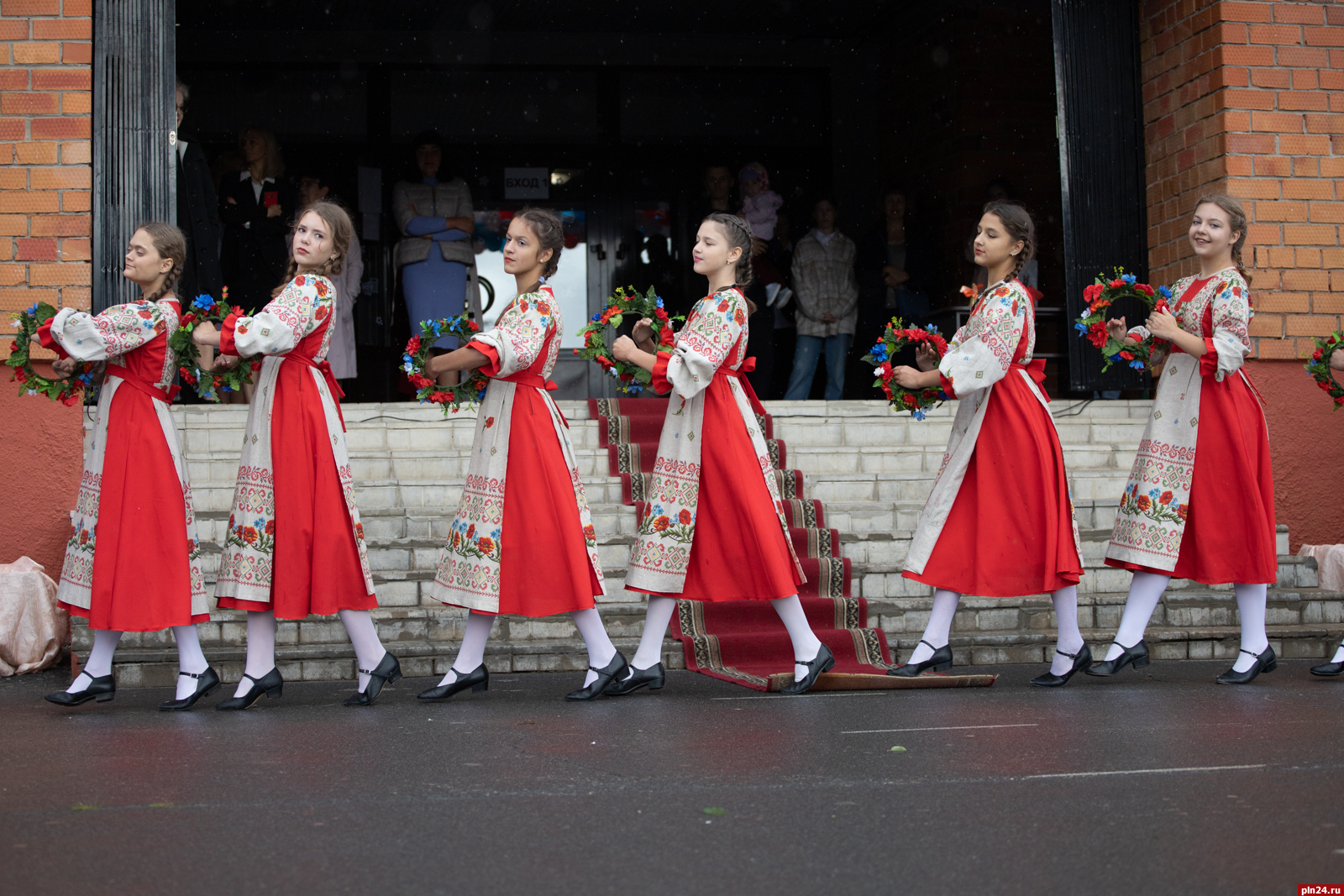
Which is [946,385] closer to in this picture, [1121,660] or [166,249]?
[1121,660]

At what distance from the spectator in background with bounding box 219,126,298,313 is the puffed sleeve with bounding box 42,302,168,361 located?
423 centimetres

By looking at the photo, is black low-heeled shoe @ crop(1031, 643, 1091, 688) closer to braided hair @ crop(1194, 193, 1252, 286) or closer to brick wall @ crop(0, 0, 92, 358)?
braided hair @ crop(1194, 193, 1252, 286)

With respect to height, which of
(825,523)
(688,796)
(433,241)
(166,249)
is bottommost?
(688,796)

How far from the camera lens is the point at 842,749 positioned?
3.90 metres

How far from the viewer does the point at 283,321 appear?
4.73 metres

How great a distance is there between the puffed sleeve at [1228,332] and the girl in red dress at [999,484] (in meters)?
0.66

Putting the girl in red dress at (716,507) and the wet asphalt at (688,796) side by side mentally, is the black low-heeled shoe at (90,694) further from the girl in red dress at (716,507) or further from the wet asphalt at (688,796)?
the girl in red dress at (716,507)

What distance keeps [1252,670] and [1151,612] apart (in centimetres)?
45

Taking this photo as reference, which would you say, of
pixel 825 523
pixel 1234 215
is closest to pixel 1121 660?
pixel 1234 215

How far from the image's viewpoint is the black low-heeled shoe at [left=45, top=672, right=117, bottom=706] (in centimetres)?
491

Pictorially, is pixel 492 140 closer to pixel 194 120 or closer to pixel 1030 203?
pixel 194 120

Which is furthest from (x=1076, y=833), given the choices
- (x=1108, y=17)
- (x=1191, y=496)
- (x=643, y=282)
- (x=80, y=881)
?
(x=643, y=282)

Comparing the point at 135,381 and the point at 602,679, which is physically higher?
the point at 135,381

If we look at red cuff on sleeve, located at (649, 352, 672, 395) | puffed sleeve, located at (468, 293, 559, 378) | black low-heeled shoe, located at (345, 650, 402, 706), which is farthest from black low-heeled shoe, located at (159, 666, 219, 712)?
red cuff on sleeve, located at (649, 352, 672, 395)
